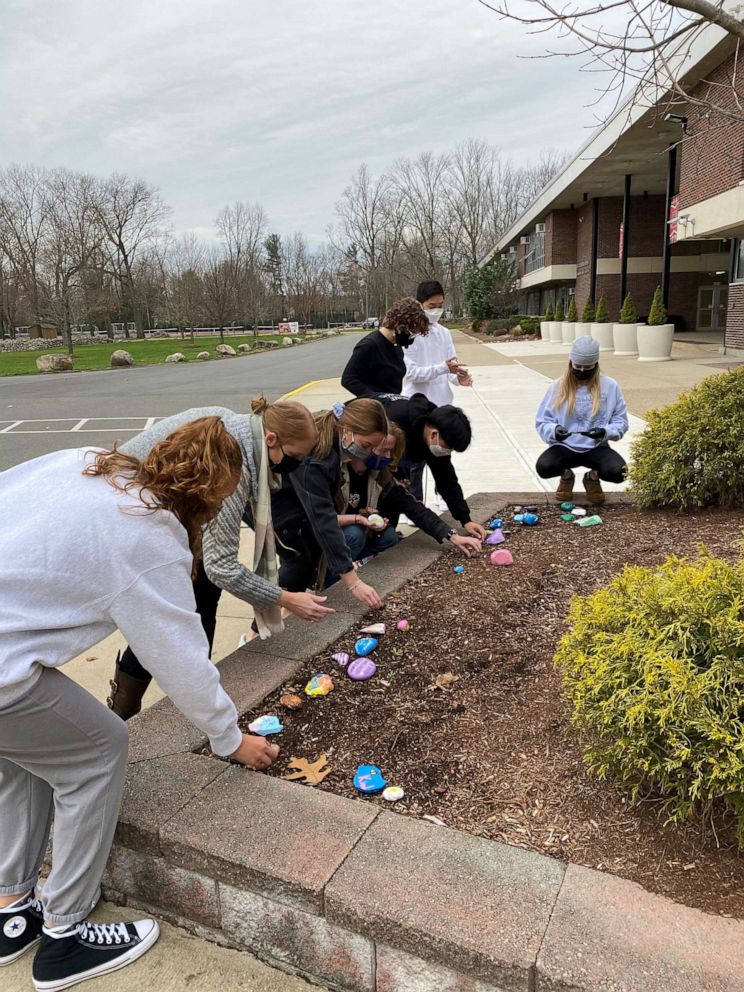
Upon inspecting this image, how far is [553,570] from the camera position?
386cm

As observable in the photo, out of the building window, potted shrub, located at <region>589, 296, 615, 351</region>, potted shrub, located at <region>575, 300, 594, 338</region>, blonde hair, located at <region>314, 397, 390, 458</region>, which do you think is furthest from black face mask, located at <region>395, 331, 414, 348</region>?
potted shrub, located at <region>575, 300, 594, 338</region>

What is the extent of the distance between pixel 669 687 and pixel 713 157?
19308mm

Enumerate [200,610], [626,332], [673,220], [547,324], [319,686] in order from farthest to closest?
[547,324]
[626,332]
[673,220]
[200,610]
[319,686]

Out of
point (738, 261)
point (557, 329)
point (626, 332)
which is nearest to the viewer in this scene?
point (738, 261)

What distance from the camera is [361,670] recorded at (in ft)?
9.49

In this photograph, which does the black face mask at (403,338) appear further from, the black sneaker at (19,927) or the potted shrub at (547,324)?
the potted shrub at (547,324)

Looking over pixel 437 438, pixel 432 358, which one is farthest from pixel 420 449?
pixel 432 358

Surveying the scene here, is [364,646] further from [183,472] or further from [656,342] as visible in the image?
[656,342]

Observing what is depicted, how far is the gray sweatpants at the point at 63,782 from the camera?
1.74 m

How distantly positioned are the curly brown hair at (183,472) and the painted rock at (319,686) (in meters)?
1.12

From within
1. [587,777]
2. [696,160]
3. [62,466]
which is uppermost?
[696,160]

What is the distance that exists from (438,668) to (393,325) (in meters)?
2.81

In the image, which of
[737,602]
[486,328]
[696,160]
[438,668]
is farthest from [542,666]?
[486,328]

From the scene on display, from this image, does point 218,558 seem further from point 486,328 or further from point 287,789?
point 486,328
